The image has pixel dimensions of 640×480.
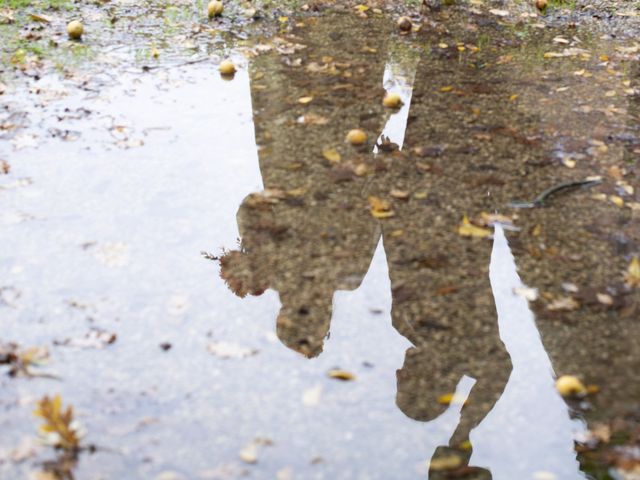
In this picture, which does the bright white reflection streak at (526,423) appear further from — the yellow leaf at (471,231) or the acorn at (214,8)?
the acorn at (214,8)

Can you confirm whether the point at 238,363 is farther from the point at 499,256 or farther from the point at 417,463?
the point at 499,256

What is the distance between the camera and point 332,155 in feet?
16.9

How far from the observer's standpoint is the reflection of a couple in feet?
11.4

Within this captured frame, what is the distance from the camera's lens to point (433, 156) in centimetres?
516

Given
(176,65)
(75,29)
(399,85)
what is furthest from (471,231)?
(75,29)

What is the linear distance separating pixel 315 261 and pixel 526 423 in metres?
1.50

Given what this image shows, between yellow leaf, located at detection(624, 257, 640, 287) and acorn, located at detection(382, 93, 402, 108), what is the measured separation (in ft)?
8.20

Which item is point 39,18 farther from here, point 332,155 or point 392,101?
point 332,155

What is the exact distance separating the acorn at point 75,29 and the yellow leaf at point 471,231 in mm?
4533

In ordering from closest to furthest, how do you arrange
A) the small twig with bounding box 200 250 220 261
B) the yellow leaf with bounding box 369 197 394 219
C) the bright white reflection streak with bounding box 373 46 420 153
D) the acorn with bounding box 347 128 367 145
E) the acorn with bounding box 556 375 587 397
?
the acorn with bounding box 556 375 587 397 → the small twig with bounding box 200 250 220 261 → the yellow leaf with bounding box 369 197 394 219 → the acorn with bounding box 347 128 367 145 → the bright white reflection streak with bounding box 373 46 420 153

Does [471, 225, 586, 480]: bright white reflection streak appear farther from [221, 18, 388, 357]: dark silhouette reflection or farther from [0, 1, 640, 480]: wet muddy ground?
[221, 18, 388, 357]: dark silhouette reflection

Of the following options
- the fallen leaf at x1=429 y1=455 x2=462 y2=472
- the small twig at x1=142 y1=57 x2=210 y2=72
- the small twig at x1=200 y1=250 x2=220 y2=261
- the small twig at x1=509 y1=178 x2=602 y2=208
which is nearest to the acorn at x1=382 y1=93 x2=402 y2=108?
the small twig at x1=509 y1=178 x2=602 y2=208

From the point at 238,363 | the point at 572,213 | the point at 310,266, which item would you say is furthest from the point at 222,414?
the point at 572,213

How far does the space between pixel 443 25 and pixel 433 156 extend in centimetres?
331
